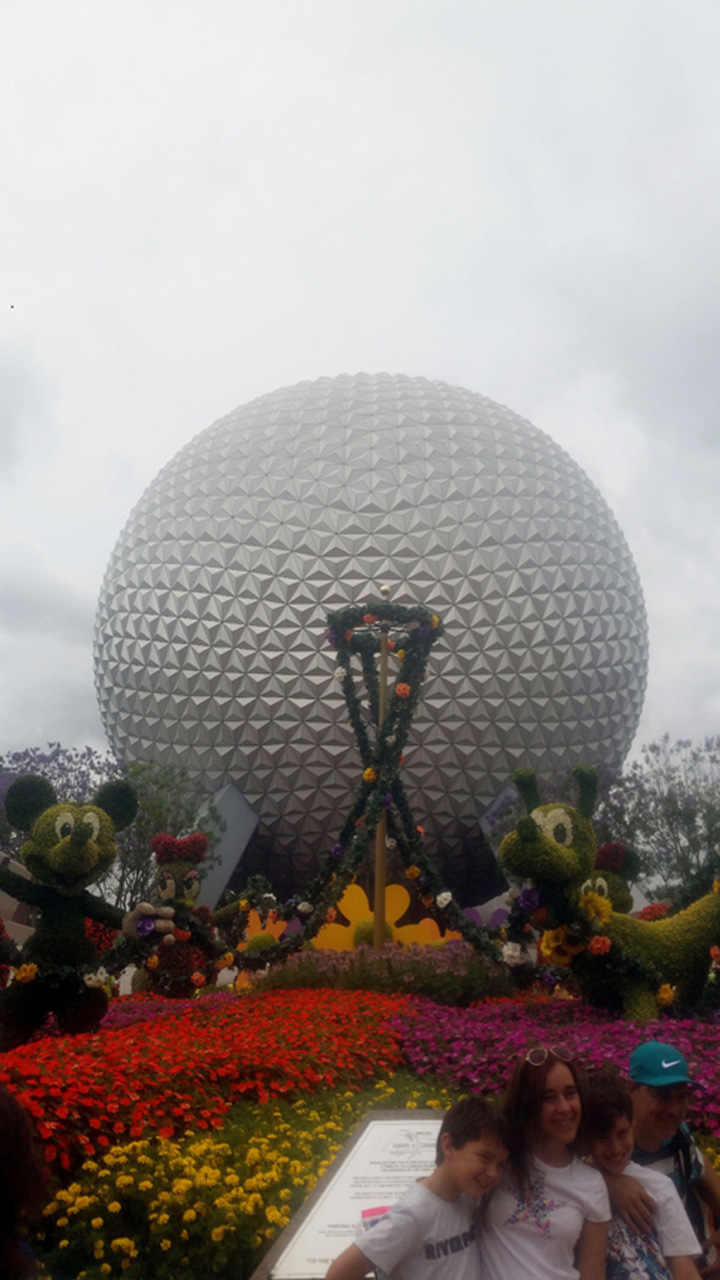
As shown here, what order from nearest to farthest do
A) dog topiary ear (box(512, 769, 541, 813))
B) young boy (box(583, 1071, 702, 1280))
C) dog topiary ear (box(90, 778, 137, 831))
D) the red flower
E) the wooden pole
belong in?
young boy (box(583, 1071, 702, 1280)), dog topiary ear (box(90, 778, 137, 831)), dog topiary ear (box(512, 769, 541, 813)), the red flower, the wooden pole

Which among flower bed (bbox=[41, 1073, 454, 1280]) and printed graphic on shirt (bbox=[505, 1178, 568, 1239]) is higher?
printed graphic on shirt (bbox=[505, 1178, 568, 1239])

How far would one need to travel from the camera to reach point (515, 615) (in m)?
19.3

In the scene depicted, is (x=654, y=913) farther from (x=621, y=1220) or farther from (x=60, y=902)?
(x=621, y=1220)

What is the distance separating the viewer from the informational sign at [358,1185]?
307 centimetres

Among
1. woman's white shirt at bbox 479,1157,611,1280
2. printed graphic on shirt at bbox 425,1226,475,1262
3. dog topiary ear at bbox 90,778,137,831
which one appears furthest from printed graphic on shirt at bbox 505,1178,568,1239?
dog topiary ear at bbox 90,778,137,831

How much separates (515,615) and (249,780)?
6778 millimetres

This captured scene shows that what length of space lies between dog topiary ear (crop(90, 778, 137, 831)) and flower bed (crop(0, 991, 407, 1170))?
1963 millimetres

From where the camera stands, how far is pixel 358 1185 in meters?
3.53

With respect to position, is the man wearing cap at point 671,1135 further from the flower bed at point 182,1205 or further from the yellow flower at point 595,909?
the yellow flower at point 595,909

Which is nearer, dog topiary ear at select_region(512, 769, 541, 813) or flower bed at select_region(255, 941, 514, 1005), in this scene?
dog topiary ear at select_region(512, 769, 541, 813)

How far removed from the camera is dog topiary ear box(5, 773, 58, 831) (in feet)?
28.8

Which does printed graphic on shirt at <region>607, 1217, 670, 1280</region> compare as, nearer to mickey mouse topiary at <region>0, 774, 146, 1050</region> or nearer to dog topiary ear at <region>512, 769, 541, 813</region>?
mickey mouse topiary at <region>0, 774, 146, 1050</region>

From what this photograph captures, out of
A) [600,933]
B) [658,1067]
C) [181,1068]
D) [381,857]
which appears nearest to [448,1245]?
[658,1067]

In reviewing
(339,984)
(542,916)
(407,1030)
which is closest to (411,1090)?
(407,1030)
